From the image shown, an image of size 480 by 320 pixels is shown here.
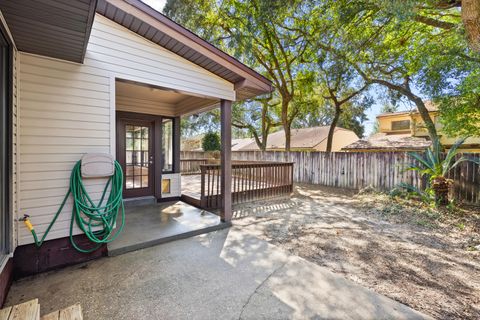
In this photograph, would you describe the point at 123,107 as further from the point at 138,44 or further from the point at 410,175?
the point at 410,175

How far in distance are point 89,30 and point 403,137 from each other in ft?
58.7

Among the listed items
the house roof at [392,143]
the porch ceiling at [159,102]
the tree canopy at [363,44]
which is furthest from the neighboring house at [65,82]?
the house roof at [392,143]

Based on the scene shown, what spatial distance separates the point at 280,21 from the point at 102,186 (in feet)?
28.7

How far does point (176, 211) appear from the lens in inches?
181

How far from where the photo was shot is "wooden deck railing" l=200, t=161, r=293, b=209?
17.3 feet

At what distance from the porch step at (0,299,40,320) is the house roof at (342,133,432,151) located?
1588 cm

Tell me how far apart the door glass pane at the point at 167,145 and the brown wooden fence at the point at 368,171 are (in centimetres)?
596

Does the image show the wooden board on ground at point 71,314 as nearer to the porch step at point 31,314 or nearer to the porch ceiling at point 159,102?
the porch step at point 31,314

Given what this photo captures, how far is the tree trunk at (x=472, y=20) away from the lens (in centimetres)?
376

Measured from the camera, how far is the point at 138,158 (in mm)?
5176

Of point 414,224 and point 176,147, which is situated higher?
point 176,147

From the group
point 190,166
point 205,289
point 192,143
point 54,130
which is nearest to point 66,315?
point 205,289

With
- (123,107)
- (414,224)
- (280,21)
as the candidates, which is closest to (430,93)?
(414,224)

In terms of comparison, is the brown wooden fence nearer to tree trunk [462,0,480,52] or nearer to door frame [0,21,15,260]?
tree trunk [462,0,480,52]
